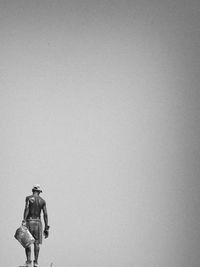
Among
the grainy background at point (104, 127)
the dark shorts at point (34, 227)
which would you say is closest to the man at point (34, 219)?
the dark shorts at point (34, 227)

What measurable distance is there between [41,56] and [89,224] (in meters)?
1.07

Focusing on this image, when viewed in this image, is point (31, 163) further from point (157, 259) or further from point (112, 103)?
Result: point (157, 259)

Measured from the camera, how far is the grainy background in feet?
13.3

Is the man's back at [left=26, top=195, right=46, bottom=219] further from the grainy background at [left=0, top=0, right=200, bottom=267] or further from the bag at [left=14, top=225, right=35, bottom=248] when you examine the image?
the grainy background at [left=0, top=0, right=200, bottom=267]

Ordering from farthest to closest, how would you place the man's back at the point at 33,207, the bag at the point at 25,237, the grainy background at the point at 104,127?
1. the grainy background at the point at 104,127
2. the man's back at the point at 33,207
3. the bag at the point at 25,237

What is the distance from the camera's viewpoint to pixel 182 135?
407 cm

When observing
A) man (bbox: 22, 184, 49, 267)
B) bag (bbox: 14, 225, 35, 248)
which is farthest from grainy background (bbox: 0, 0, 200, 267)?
bag (bbox: 14, 225, 35, 248)

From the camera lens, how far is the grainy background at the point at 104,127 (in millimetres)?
4047

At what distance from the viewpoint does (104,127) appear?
13.5 feet

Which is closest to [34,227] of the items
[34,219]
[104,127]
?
[34,219]

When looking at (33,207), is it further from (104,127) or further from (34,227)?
(104,127)

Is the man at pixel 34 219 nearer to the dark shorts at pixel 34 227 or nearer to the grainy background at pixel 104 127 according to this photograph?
the dark shorts at pixel 34 227

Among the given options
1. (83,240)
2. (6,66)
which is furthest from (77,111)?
(83,240)

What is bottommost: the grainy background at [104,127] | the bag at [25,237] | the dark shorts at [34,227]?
the bag at [25,237]
